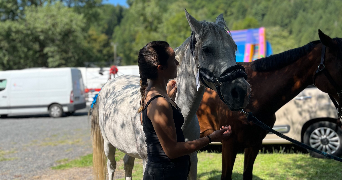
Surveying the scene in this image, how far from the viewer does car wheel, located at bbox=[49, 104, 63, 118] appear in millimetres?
16562

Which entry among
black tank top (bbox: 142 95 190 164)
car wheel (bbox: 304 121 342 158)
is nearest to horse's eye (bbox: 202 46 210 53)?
black tank top (bbox: 142 95 190 164)

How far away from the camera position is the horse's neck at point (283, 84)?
3520 millimetres

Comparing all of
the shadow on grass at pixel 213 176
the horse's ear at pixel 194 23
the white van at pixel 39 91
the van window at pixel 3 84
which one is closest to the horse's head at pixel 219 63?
the horse's ear at pixel 194 23

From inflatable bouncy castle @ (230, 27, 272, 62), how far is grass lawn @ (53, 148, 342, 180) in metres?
9.02

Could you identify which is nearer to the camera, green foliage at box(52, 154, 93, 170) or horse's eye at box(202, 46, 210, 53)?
horse's eye at box(202, 46, 210, 53)

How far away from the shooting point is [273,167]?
19.4ft

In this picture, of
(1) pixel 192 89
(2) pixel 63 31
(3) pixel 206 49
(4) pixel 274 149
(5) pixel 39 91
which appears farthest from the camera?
(2) pixel 63 31

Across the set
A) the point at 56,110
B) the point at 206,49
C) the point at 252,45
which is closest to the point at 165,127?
the point at 206,49

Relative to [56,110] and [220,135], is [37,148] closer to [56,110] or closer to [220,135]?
[220,135]

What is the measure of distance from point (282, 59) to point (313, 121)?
11.7 feet

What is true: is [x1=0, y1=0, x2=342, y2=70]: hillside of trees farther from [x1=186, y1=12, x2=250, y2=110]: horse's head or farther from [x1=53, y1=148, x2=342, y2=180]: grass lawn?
[x1=186, y1=12, x2=250, y2=110]: horse's head

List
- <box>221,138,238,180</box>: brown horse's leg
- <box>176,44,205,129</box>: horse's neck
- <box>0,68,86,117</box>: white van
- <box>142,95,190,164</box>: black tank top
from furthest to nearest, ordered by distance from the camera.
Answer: <box>0,68,86,117</box>: white van → <box>221,138,238,180</box>: brown horse's leg → <box>176,44,205,129</box>: horse's neck → <box>142,95,190,164</box>: black tank top

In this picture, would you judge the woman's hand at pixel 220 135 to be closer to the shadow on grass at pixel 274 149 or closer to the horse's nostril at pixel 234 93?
the horse's nostril at pixel 234 93

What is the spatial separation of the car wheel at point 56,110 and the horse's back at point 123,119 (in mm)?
13551
